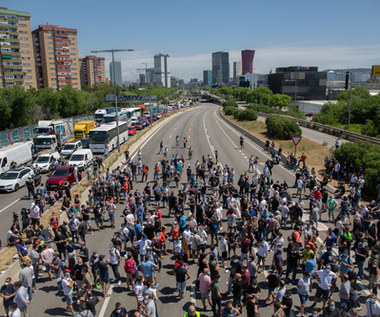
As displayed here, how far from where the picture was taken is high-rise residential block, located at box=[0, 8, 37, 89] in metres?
87.8

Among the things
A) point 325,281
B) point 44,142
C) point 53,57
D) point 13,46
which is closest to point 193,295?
point 325,281

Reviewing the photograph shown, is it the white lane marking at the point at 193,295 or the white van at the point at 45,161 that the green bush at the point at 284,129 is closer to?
the white van at the point at 45,161

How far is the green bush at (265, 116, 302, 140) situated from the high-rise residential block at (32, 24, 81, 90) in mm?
96575

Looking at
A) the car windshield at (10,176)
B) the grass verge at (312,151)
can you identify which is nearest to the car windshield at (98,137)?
the car windshield at (10,176)

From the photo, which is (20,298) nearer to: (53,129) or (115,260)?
(115,260)

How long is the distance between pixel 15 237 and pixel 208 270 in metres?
8.71

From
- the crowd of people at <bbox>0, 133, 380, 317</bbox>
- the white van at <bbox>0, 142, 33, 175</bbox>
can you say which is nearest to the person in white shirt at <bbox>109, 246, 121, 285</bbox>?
the crowd of people at <bbox>0, 133, 380, 317</bbox>

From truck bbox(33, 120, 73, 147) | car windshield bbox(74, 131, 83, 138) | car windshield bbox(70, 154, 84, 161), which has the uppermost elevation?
truck bbox(33, 120, 73, 147)

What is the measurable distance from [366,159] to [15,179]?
2524 centimetres

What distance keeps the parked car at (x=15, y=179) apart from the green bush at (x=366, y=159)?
900 inches

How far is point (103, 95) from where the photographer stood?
118312 mm

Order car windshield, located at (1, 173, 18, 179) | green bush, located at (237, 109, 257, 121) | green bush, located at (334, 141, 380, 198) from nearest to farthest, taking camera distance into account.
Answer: green bush, located at (334, 141, 380, 198) < car windshield, located at (1, 173, 18, 179) < green bush, located at (237, 109, 257, 121)

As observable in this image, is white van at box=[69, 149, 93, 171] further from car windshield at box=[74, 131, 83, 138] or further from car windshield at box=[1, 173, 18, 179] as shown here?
car windshield at box=[74, 131, 83, 138]

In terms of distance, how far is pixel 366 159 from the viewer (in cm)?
2417
